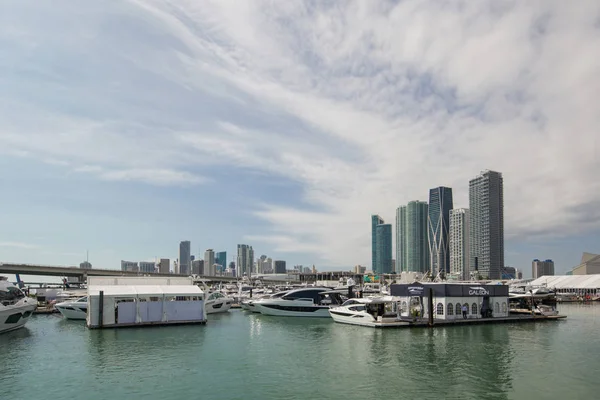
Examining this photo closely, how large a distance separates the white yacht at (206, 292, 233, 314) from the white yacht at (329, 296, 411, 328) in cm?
2510

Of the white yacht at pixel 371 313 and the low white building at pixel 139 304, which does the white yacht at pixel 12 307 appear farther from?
the white yacht at pixel 371 313

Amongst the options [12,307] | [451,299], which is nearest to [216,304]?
[12,307]

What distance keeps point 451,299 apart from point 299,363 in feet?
99.8

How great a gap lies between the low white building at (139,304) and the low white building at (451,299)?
1063 inches

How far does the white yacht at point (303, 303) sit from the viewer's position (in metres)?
76.1

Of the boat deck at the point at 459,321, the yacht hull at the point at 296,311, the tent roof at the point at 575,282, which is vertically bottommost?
the tent roof at the point at 575,282

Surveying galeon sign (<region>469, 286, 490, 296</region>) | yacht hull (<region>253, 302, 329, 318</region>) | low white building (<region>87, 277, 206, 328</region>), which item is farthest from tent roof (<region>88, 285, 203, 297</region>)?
galeon sign (<region>469, 286, 490, 296</region>)

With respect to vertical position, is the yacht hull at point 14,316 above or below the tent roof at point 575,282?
above

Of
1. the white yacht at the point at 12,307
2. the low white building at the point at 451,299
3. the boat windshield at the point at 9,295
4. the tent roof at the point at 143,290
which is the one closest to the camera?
the white yacht at the point at 12,307

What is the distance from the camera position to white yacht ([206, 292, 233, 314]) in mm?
80500

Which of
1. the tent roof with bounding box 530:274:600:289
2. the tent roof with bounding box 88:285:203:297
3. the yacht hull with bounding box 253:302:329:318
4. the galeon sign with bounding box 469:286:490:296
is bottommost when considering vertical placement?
the tent roof with bounding box 530:274:600:289

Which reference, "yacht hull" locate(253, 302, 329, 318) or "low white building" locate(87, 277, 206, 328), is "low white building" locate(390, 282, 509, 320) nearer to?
"yacht hull" locate(253, 302, 329, 318)

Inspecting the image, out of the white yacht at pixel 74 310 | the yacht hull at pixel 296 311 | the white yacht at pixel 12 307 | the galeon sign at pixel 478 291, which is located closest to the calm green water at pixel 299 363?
the white yacht at pixel 12 307

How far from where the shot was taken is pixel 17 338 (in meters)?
48.9
